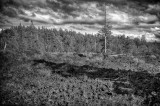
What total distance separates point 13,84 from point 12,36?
55.5 meters

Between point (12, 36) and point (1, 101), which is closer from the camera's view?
point (1, 101)

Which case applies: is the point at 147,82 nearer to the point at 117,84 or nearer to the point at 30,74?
the point at 117,84

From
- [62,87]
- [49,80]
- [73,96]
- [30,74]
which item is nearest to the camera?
[73,96]

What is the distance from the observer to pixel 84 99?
30.7 ft

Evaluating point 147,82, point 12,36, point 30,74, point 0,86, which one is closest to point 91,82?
point 147,82

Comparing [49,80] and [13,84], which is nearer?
[13,84]

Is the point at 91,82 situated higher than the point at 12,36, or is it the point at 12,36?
the point at 12,36

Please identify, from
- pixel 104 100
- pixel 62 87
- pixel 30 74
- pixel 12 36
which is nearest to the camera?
pixel 104 100

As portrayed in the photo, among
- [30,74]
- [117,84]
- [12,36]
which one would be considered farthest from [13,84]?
[12,36]

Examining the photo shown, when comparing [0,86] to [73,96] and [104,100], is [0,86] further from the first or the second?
[104,100]

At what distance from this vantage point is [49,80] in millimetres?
13367

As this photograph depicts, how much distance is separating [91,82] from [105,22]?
2463cm

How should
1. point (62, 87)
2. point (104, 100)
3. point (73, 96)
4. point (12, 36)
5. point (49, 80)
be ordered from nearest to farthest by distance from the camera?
point (104, 100)
point (73, 96)
point (62, 87)
point (49, 80)
point (12, 36)

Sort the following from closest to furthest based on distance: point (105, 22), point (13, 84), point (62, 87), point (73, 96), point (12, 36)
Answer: point (73, 96)
point (62, 87)
point (13, 84)
point (105, 22)
point (12, 36)
